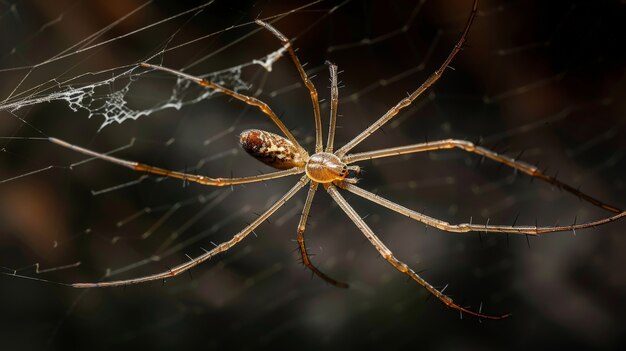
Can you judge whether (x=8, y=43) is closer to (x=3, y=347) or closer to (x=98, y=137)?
(x=98, y=137)

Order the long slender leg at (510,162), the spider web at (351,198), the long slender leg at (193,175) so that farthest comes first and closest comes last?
the spider web at (351,198)
the long slender leg at (193,175)
the long slender leg at (510,162)

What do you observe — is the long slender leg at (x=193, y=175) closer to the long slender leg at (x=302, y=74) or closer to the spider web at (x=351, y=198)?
the long slender leg at (x=302, y=74)

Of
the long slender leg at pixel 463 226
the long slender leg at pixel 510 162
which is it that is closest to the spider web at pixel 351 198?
the long slender leg at pixel 463 226

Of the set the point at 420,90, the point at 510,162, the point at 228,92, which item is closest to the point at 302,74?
the point at 228,92

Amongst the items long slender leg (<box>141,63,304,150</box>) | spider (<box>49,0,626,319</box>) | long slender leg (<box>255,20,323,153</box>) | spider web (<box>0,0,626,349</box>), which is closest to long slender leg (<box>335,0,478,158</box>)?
spider (<box>49,0,626,319</box>)

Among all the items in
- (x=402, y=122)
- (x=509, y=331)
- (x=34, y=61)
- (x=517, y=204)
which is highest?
(x=34, y=61)

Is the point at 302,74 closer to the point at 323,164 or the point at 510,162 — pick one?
the point at 323,164

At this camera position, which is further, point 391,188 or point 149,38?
point 391,188

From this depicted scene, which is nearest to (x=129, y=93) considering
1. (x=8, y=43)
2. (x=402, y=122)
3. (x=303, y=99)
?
(x=8, y=43)
